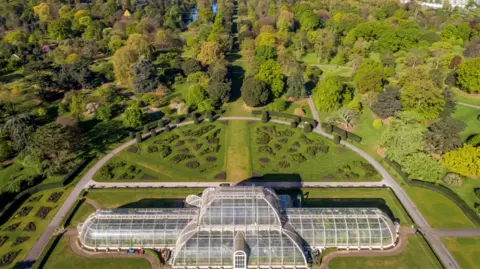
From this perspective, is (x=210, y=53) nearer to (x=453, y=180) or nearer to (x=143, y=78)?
(x=143, y=78)

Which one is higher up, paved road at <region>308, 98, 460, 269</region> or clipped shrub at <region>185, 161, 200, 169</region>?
clipped shrub at <region>185, 161, 200, 169</region>

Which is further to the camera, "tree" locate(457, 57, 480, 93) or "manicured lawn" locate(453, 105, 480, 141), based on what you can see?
"tree" locate(457, 57, 480, 93)

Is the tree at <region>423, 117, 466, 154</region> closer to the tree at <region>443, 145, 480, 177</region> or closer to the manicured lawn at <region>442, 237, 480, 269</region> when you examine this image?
the tree at <region>443, 145, 480, 177</region>

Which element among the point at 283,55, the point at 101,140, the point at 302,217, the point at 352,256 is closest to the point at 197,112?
the point at 101,140

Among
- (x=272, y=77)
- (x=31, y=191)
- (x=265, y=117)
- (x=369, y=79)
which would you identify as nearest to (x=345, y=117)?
(x=369, y=79)

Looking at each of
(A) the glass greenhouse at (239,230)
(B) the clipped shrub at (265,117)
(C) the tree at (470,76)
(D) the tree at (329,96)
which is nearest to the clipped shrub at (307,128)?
(D) the tree at (329,96)

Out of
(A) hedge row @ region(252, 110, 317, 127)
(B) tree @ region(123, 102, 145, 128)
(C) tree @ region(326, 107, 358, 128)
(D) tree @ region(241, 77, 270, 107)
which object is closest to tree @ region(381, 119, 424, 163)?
(C) tree @ region(326, 107, 358, 128)
